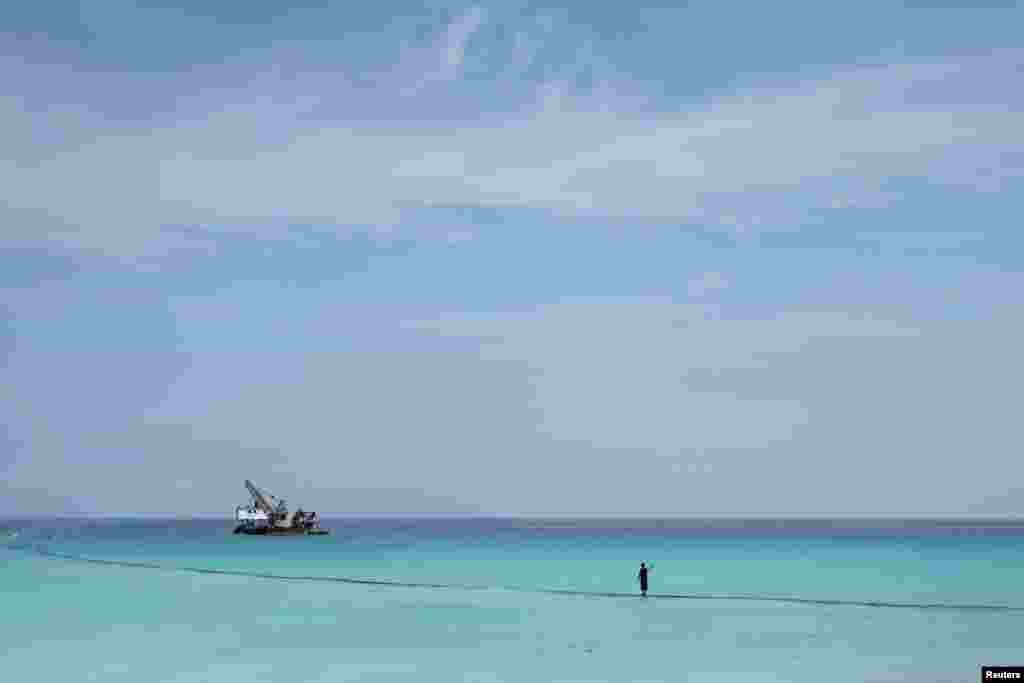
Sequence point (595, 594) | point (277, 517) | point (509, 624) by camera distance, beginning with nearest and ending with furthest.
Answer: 1. point (509, 624)
2. point (595, 594)
3. point (277, 517)

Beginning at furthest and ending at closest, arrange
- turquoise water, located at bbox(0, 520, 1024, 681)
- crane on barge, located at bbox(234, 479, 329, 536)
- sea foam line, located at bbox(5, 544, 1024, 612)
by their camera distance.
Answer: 1. crane on barge, located at bbox(234, 479, 329, 536)
2. sea foam line, located at bbox(5, 544, 1024, 612)
3. turquoise water, located at bbox(0, 520, 1024, 681)

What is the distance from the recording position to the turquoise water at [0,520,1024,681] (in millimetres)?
29516

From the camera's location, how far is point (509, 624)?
3909 centimetres

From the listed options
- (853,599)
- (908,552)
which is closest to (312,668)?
(853,599)

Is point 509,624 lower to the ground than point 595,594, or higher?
lower

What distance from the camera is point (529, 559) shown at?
87.6 meters

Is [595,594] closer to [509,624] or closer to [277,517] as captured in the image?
[509,624]

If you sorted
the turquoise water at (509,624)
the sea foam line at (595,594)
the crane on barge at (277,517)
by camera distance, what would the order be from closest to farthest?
the turquoise water at (509,624), the sea foam line at (595,594), the crane on barge at (277,517)

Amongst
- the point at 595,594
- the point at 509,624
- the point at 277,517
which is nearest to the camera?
the point at 509,624

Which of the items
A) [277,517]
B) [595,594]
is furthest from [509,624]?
[277,517]

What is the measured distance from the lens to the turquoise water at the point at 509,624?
29516 mm

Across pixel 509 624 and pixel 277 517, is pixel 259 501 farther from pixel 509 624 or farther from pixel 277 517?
pixel 509 624

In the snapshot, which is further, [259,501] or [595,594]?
[259,501]

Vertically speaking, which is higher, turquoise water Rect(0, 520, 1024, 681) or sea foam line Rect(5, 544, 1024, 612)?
sea foam line Rect(5, 544, 1024, 612)
